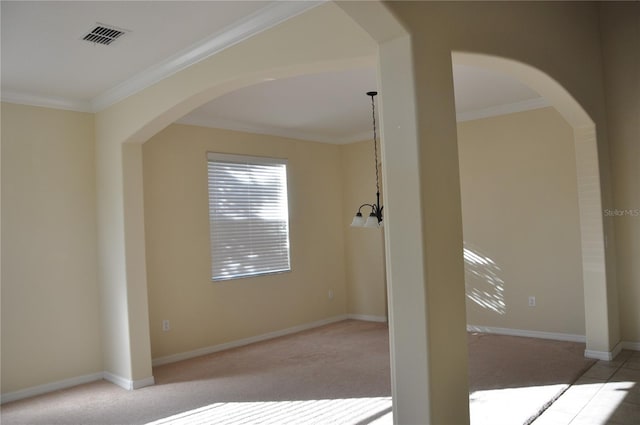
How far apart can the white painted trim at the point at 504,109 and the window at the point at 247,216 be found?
2423mm

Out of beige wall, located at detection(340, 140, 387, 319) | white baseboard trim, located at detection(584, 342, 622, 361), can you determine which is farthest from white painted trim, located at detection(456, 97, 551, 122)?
white baseboard trim, located at detection(584, 342, 622, 361)

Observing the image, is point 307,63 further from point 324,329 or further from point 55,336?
point 324,329

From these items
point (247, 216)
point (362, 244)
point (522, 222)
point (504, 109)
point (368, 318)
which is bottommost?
point (368, 318)

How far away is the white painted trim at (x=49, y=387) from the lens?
427 centimetres

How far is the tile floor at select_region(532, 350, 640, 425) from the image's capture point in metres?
3.29

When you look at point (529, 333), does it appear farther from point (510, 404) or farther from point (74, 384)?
point (74, 384)

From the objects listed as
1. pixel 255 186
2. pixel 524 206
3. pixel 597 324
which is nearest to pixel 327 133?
pixel 255 186

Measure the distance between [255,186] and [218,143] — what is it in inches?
29.3

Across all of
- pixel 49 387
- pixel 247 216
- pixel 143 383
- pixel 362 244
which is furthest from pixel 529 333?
pixel 49 387

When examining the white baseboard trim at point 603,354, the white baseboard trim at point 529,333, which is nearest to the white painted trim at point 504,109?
the white baseboard trim at point 529,333

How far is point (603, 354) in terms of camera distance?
4.58m

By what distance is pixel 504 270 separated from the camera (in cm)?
593

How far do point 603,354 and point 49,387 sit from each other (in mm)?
5046

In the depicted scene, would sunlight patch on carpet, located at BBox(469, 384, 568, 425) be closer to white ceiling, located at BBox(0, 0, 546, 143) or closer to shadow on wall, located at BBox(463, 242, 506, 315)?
shadow on wall, located at BBox(463, 242, 506, 315)
